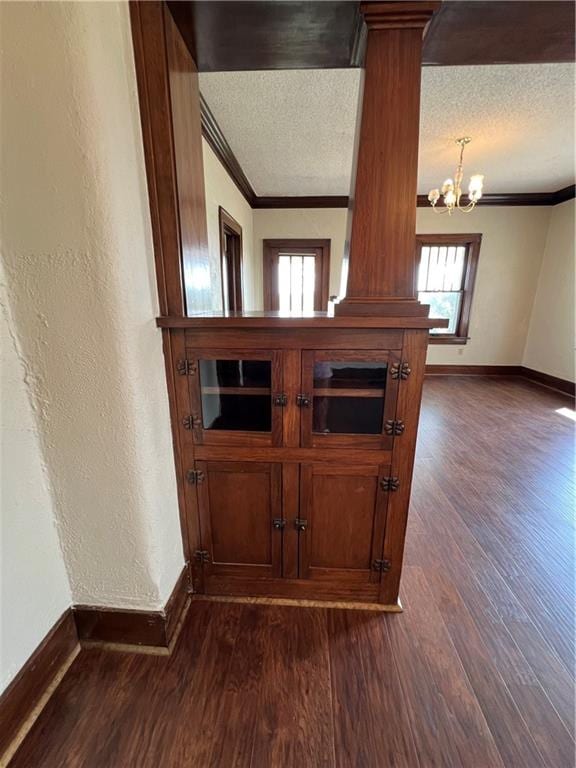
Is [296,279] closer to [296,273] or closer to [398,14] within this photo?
[296,273]

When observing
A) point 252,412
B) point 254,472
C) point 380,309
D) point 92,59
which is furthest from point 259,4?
point 254,472

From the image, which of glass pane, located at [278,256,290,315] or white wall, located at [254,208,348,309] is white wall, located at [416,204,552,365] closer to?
white wall, located at [254,208,348,309]

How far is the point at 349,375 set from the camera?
1273 millimetres

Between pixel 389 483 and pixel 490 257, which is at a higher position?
pixel 490 257

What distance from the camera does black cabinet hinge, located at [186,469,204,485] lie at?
1394 mm

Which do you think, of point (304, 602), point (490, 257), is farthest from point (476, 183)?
point (304, 602)

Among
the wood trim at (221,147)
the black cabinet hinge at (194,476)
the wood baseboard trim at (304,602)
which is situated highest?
the wood trim at (221,147)

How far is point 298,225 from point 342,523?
181 inches

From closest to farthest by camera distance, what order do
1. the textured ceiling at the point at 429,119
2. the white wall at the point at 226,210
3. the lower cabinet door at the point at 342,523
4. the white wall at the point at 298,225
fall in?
the lower cabinet door at the point at 342,523 → the textured ceiling at the point at 429,119 → the white wall at the point at 226,210 → the white wall at the point at 298,225

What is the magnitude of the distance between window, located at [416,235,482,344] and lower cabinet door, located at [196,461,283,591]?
458 cm

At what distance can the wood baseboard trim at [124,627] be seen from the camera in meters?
1.29

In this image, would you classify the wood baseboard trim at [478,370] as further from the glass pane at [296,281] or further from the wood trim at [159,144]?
the wood trim at [159,144]

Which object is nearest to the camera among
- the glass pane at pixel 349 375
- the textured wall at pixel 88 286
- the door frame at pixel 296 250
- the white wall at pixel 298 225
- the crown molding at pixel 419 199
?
the textured wall at pixel 88 286

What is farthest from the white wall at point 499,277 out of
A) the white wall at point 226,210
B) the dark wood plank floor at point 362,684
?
the dark wood plank floor at point 362,684
